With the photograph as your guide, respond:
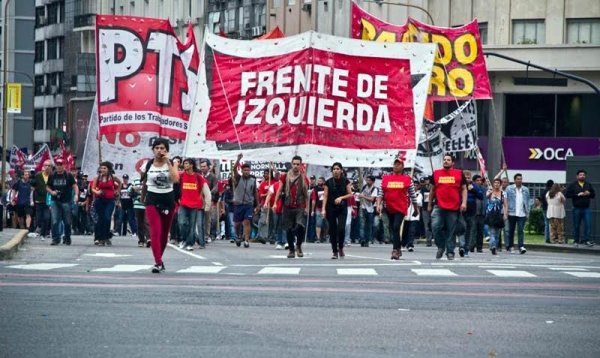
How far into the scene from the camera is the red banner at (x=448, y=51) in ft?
135

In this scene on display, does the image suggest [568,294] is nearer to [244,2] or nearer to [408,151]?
[408,151]

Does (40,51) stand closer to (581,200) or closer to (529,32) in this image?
(529,32)

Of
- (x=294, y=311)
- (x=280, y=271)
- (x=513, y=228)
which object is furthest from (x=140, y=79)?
(x=294, y=311)

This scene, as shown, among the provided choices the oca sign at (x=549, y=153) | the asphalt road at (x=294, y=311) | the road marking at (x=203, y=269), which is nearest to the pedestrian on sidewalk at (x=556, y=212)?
the asphalt road at (x=294, y=311)

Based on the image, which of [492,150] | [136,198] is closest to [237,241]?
[136,198]

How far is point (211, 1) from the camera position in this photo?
9494 cm

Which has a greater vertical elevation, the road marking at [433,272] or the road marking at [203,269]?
the road marking at [433,272]

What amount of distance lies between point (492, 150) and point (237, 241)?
109 feet

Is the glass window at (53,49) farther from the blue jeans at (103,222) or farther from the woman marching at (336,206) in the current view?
the woman marching at (336,206)

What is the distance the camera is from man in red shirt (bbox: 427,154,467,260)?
28109 millimetres

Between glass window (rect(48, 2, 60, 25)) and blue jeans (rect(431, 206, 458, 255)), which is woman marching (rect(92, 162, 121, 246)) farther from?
glass window (rect(48, 2, 60, 25))

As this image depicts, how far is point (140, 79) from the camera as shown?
35781 mm

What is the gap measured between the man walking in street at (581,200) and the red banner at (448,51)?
3.44m

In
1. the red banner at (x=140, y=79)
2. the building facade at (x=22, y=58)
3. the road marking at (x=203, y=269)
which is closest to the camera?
the road marking at (x=203, y=269)
